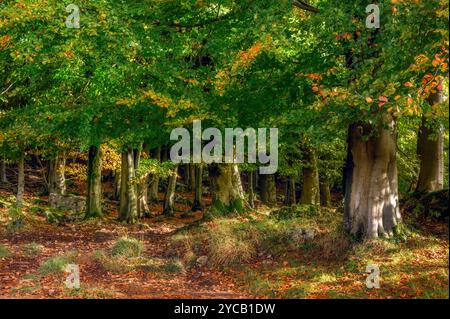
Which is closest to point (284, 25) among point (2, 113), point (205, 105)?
point (205, 105)

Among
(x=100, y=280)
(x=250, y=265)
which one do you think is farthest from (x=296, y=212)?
(x=100, y=280)

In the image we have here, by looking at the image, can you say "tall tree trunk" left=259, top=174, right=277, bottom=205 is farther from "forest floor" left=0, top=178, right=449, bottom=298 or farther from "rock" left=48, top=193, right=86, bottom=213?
"forest floor" left=0, top=178, right=449, bottom=298

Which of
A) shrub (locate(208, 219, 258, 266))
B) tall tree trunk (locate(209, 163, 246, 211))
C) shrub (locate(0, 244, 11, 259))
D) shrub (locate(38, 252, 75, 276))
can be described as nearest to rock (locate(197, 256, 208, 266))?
shrub (locate(208, 219, 258, 266))

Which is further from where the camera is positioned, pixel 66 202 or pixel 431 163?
pixel 66 202

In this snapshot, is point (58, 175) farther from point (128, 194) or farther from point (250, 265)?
point (250, 265)

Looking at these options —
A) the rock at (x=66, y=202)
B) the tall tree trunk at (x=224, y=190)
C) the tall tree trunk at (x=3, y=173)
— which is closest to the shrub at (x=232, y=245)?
the tall tree trunk at (x=224, y=190)

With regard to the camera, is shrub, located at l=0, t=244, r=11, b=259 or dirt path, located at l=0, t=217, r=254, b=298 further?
shrub, located at l=0, t=244, r=11, b=259

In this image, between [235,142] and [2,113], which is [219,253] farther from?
[2,113]

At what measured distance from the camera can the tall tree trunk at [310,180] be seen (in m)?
27.2

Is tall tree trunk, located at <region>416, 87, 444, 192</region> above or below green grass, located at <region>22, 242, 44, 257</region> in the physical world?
above

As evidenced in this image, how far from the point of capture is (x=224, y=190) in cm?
2095

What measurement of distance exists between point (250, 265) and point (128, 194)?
46.5 feet

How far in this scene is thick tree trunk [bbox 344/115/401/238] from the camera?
13.6 metres

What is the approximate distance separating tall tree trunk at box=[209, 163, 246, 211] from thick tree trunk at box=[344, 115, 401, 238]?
7.09 m
